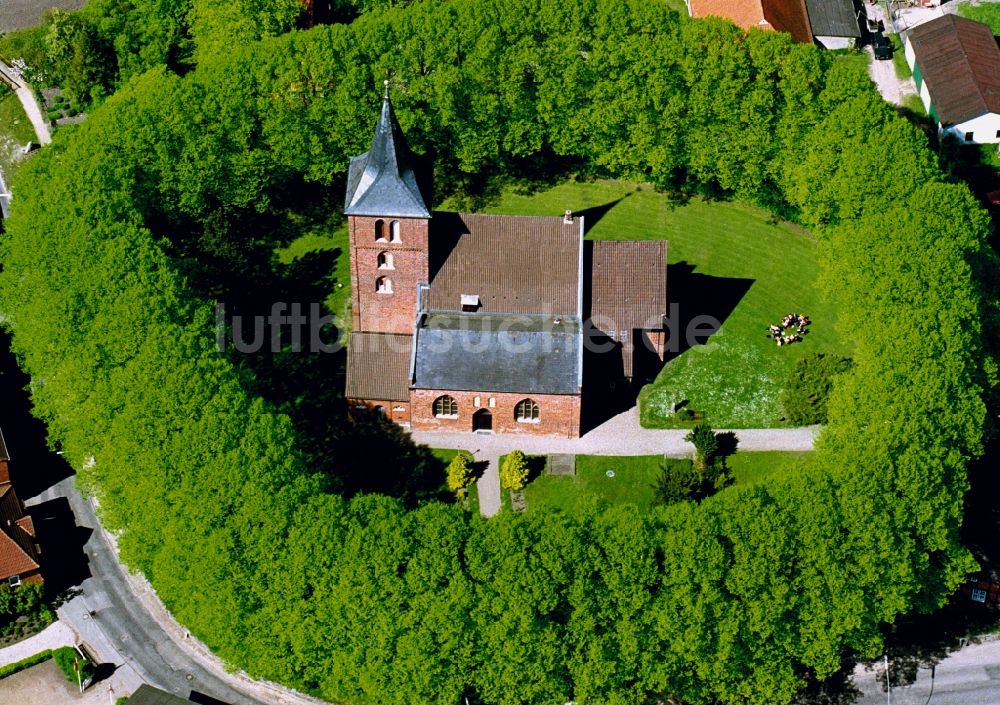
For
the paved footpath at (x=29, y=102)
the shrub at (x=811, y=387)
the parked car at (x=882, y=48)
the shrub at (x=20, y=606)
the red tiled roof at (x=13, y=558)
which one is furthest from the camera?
the parked car at (x=882, y=48)

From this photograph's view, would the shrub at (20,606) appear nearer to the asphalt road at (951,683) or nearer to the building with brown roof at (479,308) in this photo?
the building with brown roof at (479,308)

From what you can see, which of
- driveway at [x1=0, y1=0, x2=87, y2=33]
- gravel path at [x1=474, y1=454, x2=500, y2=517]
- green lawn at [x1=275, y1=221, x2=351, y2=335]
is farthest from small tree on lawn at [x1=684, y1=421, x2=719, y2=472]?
driveway at [x1=0, y1=0, x2=87, y2=33]

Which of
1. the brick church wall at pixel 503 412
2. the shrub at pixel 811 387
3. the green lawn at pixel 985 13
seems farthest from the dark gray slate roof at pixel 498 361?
the green lawn at pixel 985 13

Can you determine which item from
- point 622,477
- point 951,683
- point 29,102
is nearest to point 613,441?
point 622,477

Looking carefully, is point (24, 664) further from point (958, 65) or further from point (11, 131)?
point (958, 65)

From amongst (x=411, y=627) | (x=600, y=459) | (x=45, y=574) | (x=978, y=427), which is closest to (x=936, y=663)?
(x=978, y=427)

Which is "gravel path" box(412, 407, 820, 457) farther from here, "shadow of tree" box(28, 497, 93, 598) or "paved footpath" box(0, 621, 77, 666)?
"paved footpath" box(0, 621, 77, 666)
